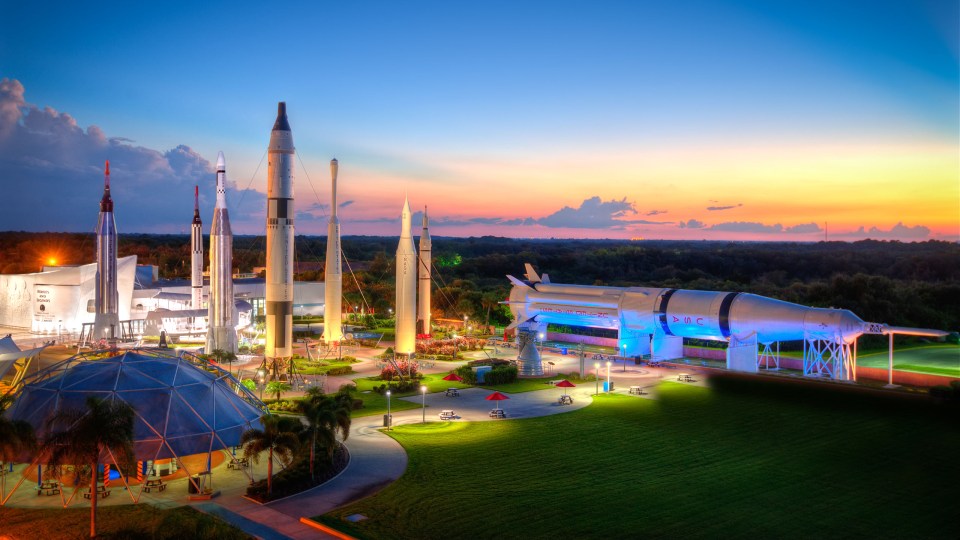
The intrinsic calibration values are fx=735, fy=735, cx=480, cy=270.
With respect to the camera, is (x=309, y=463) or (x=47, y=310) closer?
(x=309, y=463)

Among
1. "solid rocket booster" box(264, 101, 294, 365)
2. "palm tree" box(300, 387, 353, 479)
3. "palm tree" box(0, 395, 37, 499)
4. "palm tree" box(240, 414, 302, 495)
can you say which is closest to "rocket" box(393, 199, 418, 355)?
"solid rocket booster" box(264, 101, 294, 365)

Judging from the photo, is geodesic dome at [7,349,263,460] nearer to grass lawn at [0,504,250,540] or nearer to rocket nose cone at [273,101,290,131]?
grass lawn at [0,504,250,540]

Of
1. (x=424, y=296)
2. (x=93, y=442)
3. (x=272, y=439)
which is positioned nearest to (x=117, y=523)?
(x=93, y=442)

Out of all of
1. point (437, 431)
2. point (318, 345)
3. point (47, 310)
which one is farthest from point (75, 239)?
point (437, 431)

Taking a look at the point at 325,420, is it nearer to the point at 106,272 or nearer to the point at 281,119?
the point at 281,119

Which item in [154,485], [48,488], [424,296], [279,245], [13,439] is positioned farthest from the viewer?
[424,296]

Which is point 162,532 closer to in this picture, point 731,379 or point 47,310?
point 731,379
